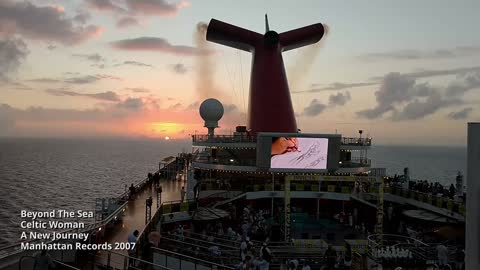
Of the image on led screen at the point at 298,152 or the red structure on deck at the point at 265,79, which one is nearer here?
the image on led screen at the point at 298,152

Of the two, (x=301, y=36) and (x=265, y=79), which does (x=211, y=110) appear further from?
(x=301, y=36)

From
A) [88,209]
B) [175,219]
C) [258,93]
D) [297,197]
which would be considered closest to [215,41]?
[258,93]

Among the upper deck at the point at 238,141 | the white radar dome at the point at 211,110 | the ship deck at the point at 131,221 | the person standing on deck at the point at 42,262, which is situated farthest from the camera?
the white radar dome at the point at 211,110

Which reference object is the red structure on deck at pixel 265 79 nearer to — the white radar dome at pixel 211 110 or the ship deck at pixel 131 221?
the white radar dome at pixel 211 110

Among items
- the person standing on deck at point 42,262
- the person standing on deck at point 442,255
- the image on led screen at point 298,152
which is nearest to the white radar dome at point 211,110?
the image on led screen at point 298,152

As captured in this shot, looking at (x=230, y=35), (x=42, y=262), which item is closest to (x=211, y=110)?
(x=230, y=35)

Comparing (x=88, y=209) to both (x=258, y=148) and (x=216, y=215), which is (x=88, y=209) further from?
(x=216, y=215)
